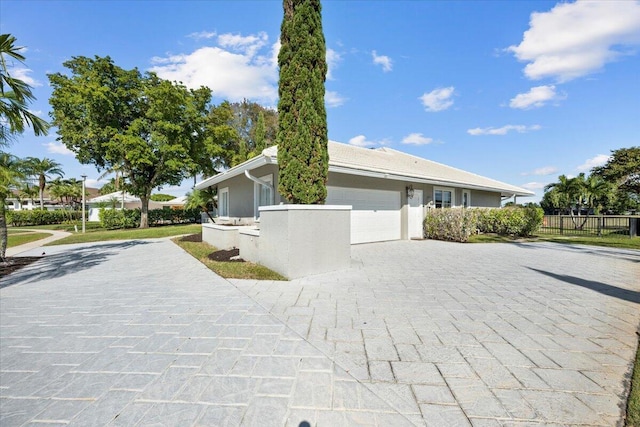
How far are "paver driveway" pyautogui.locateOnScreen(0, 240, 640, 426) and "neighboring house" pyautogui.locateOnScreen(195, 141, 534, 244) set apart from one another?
15.6ft

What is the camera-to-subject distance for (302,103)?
20.4 ft

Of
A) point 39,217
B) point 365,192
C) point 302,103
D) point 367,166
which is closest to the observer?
point 302,103

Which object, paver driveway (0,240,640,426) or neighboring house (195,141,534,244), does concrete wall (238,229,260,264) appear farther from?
neighboring house (195,141,534,244)

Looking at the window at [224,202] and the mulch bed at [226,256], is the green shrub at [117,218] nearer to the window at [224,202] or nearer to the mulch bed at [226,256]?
the window at [224,202]

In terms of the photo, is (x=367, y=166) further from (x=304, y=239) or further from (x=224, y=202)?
(x=224, y=202)

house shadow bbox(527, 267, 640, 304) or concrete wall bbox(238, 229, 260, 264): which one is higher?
concrete wall bbox(238, 229, 260, 264)

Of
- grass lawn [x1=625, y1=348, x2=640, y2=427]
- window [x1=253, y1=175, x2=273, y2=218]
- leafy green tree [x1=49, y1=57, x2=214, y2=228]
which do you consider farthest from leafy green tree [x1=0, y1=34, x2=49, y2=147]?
leafy green tree [x1=49, y1=57, x2=214, y2=228]

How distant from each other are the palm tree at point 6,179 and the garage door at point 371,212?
9.31 metres

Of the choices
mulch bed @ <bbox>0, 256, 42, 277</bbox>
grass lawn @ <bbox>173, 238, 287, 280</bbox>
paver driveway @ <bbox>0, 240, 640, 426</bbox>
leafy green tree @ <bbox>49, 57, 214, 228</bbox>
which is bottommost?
mulch bed @ <bbox>0, 256, 42, 277</bbox>

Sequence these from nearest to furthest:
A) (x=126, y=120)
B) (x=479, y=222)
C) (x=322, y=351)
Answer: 1. (x=322, y=351)
2. (x=479, y=222)
3. (x=126, y=120)

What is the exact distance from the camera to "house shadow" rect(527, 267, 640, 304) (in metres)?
4.29

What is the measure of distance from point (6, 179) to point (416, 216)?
46.9 ft

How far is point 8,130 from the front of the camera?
715cm

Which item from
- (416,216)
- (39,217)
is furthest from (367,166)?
(39,217)
